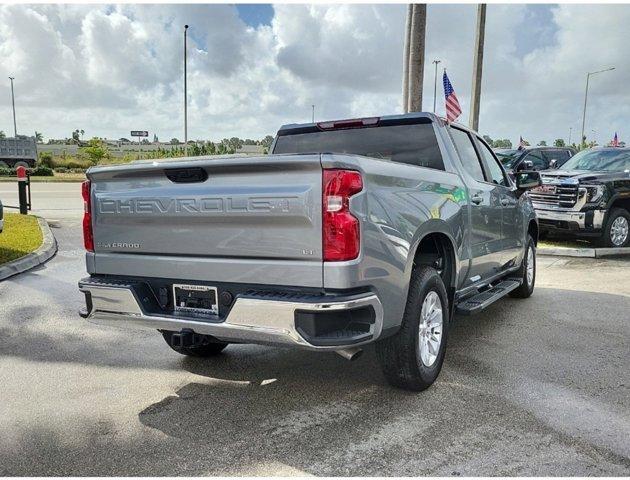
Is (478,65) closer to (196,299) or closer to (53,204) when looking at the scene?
(53,204)

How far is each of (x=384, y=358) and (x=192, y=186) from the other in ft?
5.40

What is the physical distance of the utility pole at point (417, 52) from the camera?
474 inches

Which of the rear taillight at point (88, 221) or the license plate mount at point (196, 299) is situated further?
the rear taillight at point (88, 221)

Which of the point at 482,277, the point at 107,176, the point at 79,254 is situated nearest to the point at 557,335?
the point at 482,277

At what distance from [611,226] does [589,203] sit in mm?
617

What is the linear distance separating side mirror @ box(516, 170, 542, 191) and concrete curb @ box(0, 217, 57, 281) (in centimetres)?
654

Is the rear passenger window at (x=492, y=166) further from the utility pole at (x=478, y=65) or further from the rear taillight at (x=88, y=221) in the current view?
the utility pole at (x=478, y=65)

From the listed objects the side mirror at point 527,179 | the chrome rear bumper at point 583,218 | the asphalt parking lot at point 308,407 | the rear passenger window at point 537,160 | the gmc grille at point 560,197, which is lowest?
the asphalt parking lot at point 308,407

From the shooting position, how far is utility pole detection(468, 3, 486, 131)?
17438 millimetres

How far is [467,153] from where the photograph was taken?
540 centimetres

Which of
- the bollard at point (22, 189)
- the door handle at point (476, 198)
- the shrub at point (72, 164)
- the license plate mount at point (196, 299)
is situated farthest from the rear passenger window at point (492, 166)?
the shrub at point (72, 164)

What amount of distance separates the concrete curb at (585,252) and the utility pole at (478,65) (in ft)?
27.4

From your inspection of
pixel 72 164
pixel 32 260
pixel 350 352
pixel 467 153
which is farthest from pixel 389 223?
pixel 72 164

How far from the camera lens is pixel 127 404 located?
3.85 m
